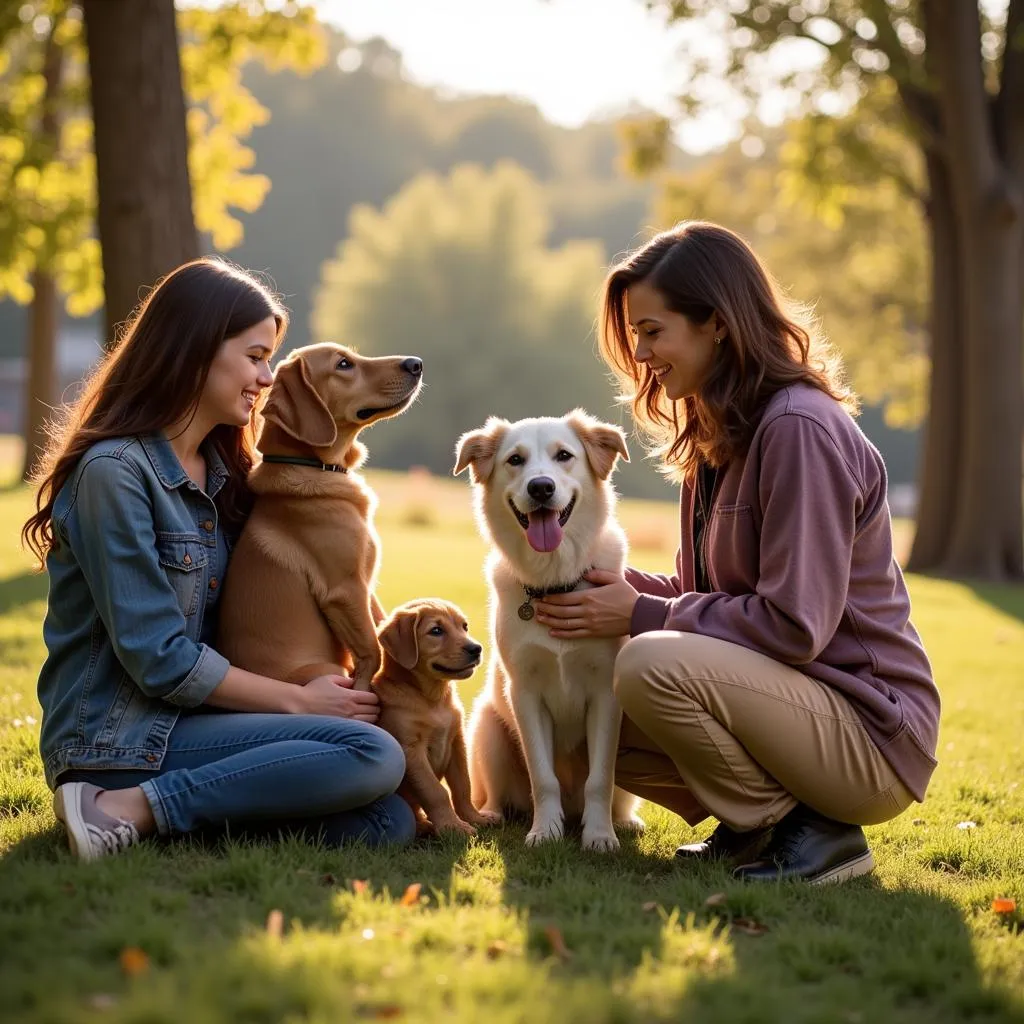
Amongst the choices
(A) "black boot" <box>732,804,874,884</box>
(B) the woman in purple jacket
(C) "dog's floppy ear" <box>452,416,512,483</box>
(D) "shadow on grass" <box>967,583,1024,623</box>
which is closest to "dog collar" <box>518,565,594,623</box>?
(B) the woman in purple jacket

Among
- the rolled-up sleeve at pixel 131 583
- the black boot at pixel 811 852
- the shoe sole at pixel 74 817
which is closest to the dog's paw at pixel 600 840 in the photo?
the black boot at pixel 811 852

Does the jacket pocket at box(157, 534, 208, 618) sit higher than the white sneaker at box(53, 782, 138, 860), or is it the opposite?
the jacket pocket at box(157, 534, 208, 618)

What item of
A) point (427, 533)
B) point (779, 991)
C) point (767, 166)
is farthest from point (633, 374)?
point (767, 166)

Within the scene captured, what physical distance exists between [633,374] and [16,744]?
3078 mm

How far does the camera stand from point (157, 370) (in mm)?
4027

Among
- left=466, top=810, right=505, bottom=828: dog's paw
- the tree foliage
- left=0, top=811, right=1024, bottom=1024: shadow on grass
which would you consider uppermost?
the tree foliage

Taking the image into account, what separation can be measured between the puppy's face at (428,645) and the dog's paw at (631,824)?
0.87 meters

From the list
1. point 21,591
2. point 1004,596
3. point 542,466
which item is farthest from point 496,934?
point 1004,596

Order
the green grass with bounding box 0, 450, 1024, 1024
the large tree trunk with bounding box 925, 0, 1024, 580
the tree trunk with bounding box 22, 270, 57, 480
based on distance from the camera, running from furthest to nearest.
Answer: the tree trunk with bounding box 22, 270, 57, 480
the large tree trunk with bounding box 925, 0, 1024, 580
the green grass with bounding box 0, 450, 1024, 1024

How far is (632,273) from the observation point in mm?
4340

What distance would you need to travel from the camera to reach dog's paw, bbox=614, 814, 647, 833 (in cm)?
462

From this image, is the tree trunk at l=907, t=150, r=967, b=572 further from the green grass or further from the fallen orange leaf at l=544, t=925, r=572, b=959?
the fallen orange leaf at l=544, t=925, r=572, b=959

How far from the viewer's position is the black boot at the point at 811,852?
3.86 m

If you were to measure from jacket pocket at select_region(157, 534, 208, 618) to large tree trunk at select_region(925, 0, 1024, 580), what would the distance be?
12933 millimetres
